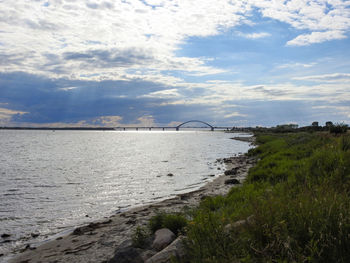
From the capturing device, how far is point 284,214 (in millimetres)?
5477

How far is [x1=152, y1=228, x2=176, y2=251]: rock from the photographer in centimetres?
753

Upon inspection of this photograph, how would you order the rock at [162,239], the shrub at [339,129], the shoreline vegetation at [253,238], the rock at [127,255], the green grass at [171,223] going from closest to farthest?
1. the shoreline vegetation at [253,238]
2. the rock at [127,255]
3. the rock at [162,239]
4. the green grass at [171,223]
5. the shrub at [339,129]

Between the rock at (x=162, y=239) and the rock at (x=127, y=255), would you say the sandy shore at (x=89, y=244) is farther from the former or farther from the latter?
the rock at (x=162, y=239)

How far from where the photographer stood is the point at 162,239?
304 inches

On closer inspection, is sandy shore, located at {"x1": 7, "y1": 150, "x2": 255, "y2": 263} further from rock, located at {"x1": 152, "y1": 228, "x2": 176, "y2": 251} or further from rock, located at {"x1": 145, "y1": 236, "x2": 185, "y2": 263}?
rock, located at {"x1": 145, "y1": 236, "x2": 185, "y2": 263}

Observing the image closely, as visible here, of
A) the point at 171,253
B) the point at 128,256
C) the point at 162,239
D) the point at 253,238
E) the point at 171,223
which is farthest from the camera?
the point at 171,223

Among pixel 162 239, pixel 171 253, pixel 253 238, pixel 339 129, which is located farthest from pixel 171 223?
pixel 339 129

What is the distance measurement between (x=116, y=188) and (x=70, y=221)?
8857 mm

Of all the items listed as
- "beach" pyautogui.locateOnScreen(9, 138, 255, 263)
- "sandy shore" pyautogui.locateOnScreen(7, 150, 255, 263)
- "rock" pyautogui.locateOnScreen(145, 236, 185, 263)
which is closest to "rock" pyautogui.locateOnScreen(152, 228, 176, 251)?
"beach" pyautogui.locateOnScreen(9, 138, 255, 263)

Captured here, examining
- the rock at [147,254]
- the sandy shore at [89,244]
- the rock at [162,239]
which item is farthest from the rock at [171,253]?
the sandy shore at [89,244]

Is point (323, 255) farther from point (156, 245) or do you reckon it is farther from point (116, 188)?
point (116, 188)

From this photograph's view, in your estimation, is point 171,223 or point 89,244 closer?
point 171,223

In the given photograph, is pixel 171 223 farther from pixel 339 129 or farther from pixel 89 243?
pixel 339 129

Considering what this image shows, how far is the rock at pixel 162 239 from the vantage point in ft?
24.7
